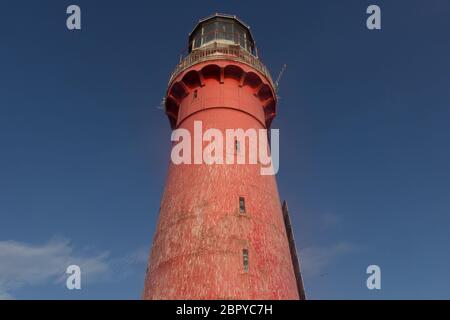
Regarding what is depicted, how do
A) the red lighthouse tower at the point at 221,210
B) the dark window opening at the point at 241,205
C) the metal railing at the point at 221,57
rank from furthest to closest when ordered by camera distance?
the metal railing at the point at 221,57 → the dark window opening at the point at 241,205 → the red lighthouse tower at the point at 221,210

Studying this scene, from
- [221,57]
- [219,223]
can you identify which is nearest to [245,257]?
[219,223]

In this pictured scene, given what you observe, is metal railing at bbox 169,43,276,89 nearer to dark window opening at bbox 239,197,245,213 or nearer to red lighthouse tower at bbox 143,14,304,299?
red lighthouse tower at bbox 143,14,304,299

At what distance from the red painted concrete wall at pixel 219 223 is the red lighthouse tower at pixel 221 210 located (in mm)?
38

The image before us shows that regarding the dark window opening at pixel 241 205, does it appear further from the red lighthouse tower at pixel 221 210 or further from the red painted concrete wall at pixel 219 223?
the red painted concrete wall at pixel 219 223

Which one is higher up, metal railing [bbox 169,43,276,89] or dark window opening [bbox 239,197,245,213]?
metal railing [bbox 169,43,276,89]

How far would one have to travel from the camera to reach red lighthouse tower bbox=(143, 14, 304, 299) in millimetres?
17594

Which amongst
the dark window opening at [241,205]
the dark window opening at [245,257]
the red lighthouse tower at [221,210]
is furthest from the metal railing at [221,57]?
the dark window opening at [245,257]

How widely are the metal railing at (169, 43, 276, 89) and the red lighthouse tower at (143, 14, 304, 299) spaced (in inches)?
2.2

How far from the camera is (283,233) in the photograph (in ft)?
67.5

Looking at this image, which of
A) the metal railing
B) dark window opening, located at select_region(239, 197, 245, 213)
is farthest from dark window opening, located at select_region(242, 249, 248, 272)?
the metal railing

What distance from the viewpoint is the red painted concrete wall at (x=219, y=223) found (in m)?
17.5

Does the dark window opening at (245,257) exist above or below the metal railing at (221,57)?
below
